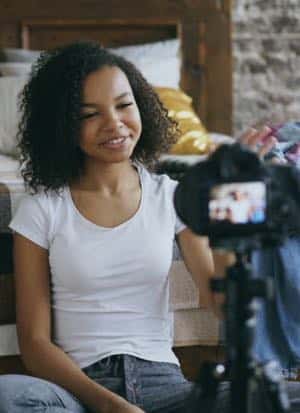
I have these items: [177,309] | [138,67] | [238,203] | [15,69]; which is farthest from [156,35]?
[238,203]

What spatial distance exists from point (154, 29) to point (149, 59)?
311mm

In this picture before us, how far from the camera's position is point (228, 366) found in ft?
5.90

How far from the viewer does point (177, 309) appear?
2.44 meters

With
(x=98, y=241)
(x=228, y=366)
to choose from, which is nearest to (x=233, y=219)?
(x=228, y=366)

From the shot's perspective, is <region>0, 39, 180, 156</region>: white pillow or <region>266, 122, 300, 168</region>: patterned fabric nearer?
<region>266, 122, 300, 168</region>: patterned fabric

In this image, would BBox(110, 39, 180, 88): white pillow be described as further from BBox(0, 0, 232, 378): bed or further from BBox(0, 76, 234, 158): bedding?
BBox(0, 76, 234, 158): bedding

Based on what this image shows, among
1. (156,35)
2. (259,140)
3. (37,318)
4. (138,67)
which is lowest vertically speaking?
(37,318)

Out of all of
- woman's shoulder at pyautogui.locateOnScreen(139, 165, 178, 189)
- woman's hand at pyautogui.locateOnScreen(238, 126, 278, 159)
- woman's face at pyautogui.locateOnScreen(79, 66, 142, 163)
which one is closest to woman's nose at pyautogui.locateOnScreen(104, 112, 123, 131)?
woman's face at pyautogui.locateOnScreen(79, 66, 142, 163)

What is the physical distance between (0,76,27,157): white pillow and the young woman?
135cm

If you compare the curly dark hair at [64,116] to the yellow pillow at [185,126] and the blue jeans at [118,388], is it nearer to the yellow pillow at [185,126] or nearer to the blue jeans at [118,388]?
the blue jeans at [118,388]

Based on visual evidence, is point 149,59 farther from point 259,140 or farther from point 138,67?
point 259,140

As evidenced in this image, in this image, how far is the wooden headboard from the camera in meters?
4.28

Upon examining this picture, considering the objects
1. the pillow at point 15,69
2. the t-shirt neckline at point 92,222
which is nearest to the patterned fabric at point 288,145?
the t-shirt neckline at point 92,222

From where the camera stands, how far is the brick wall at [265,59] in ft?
14.9
